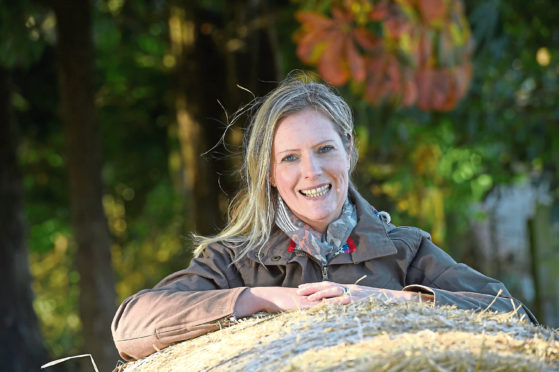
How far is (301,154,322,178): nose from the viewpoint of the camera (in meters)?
3.34

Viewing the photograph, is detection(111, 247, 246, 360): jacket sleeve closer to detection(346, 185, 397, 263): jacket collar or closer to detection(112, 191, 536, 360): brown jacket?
detection(112, 191, 536, 360): brown jacket

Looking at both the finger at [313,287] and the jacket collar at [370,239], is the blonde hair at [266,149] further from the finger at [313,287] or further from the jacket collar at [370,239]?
the finger at [313,287]

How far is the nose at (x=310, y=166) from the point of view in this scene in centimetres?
334

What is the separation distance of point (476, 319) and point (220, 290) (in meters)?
0.89

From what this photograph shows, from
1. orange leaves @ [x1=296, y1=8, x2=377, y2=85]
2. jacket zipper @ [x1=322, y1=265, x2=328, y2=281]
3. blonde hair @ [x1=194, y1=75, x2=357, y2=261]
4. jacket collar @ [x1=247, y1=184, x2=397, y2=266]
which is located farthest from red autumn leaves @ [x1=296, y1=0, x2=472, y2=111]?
jacket zipper @ [x1=322, y1=265, x2=328, y2=281]

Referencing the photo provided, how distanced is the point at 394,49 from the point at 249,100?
2206 millimetres

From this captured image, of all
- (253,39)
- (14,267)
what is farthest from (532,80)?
(14,267)

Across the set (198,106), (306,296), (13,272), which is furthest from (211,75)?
(306,296)

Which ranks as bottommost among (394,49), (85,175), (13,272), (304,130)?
(13,272)

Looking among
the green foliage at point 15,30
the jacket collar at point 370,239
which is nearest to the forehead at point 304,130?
the jacket collar at point 370,239

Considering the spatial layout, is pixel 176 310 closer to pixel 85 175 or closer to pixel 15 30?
pixel 15 30

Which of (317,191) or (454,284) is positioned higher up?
(317,191)

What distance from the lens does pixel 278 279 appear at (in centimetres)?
335

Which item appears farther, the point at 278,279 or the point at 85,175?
the point at 85,175
